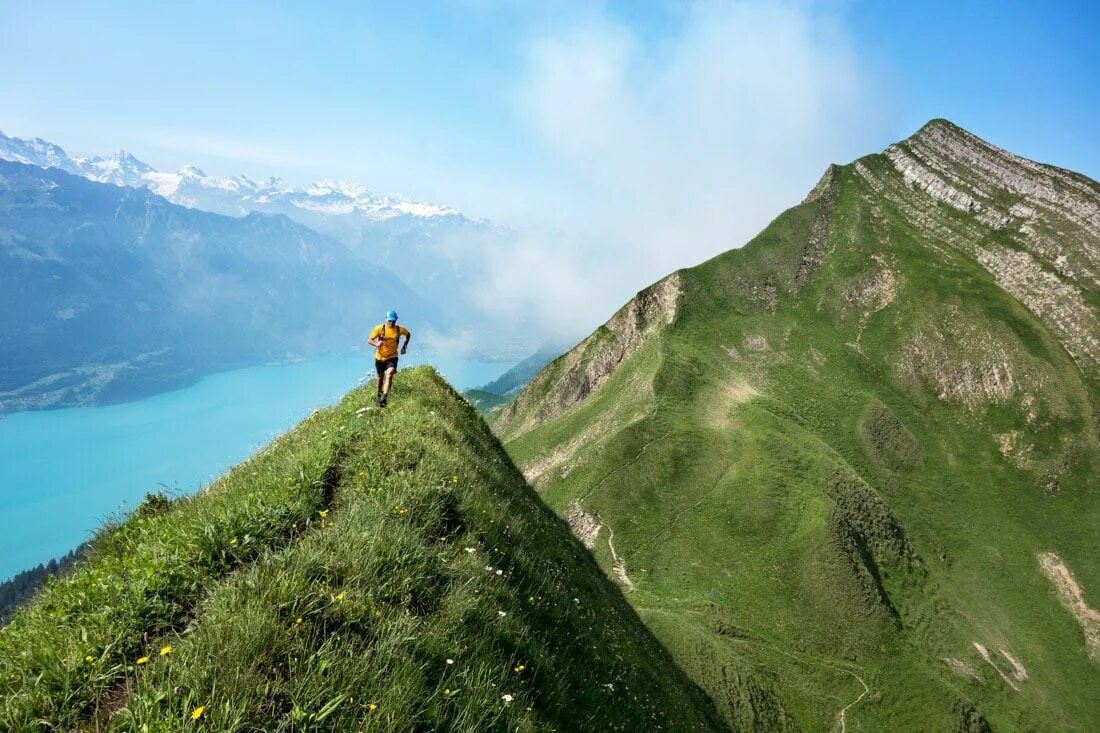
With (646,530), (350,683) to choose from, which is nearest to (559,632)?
(350,683)

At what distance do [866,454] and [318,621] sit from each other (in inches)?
3560

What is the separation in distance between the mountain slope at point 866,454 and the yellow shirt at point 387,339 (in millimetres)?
38237

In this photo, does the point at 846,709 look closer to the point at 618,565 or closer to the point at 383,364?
the point at 618,565

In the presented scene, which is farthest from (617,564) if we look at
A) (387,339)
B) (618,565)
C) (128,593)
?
(128,593)

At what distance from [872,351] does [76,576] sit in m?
113

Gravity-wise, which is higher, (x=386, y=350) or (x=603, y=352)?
(x=603, y=352)

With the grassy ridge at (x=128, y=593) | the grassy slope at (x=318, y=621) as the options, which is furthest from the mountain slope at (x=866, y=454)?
the grassy ridge at (x=128, y=593)

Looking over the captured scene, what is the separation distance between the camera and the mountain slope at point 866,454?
2018 inches

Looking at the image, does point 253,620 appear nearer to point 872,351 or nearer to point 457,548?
point 457,548

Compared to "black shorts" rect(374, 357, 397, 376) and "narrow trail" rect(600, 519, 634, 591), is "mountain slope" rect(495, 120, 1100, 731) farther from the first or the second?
"black shorts" rect(374, 357, 397, 376)

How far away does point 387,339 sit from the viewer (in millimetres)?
18547

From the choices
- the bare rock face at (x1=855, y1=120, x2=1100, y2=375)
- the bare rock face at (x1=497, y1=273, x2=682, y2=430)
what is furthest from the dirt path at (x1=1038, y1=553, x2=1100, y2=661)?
the bare rock face at (x1=497, y1=273, x2=682, y2=430)

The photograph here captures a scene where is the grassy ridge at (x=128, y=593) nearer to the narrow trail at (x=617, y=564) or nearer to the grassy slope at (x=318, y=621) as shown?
the grassy slope at (x=318, y=621)

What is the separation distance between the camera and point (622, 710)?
1019 cm
